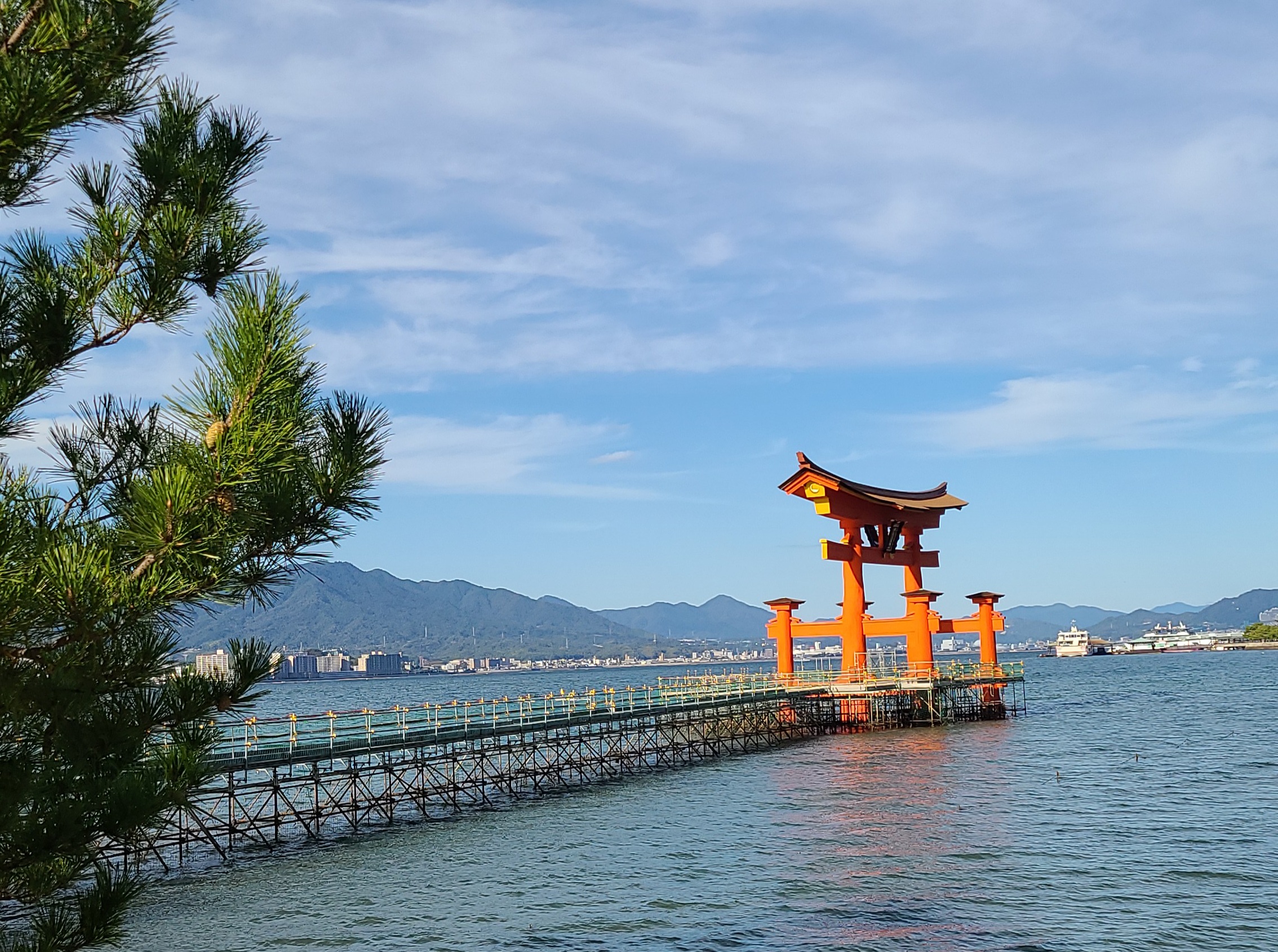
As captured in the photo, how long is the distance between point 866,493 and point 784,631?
7.48 m

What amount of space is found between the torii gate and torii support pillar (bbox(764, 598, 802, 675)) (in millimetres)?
37

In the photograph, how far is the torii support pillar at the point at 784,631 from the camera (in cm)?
4772

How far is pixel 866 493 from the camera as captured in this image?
43.9 meters

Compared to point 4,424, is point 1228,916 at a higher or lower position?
lower

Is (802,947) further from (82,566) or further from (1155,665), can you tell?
(1155,665)

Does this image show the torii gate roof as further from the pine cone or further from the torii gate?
the pine cone

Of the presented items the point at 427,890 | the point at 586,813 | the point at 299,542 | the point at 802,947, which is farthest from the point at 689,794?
the point at 299,542

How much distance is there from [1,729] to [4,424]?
1629mm

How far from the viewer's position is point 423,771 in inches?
1147

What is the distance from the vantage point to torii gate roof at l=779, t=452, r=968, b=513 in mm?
42312

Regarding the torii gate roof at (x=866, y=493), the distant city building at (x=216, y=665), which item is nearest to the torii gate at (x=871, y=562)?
the torii gate roof at (x=866, y=493)

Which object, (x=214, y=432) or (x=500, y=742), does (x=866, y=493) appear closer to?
(x=500, y=742)

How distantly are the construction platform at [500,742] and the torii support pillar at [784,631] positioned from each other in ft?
3.25

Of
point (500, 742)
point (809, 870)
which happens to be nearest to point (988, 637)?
point (500, 742)
